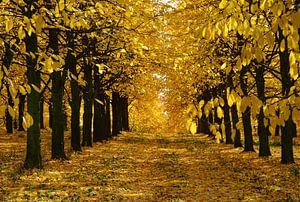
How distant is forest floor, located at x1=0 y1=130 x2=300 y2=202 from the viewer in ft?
38.6

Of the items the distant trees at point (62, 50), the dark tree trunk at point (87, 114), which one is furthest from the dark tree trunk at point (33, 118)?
the dark tree trunk at point (87, 114)

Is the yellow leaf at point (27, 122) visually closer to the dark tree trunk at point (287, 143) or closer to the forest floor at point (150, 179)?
the forest floor at point (150, 179)

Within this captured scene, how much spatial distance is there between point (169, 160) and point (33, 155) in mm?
7418

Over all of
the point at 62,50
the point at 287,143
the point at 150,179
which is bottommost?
the point at 150,179

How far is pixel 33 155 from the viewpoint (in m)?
15.9

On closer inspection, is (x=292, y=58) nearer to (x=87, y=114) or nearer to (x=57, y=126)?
(x=57, y=126)

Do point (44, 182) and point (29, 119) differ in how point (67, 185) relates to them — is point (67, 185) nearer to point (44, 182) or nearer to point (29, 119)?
point (44, 182)

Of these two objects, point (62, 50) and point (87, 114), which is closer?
point (62, 50)

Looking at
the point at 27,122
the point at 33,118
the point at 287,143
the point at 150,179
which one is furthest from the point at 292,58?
the point at 287,143

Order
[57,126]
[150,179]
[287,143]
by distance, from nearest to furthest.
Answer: [150,179]
[287,143]
[57,126]

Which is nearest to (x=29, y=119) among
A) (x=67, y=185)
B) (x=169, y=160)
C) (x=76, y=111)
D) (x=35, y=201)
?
(x=35, y=201)

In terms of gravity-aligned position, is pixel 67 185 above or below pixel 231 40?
below

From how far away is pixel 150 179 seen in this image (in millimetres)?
15039

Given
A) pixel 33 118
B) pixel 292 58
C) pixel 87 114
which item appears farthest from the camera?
pixel 87 114
